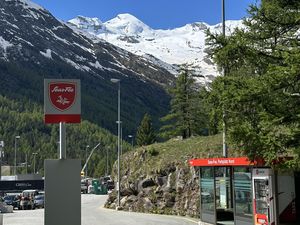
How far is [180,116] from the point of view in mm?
58812

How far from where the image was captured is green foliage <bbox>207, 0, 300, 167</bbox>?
14.7 metres

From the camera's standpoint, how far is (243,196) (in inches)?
794

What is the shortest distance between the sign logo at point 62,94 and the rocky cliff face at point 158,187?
2514 cm

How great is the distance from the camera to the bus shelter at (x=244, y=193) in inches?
714

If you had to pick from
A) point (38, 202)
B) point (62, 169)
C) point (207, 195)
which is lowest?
point (38, 202)

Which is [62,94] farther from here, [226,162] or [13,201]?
[13,201]

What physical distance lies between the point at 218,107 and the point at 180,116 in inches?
1657

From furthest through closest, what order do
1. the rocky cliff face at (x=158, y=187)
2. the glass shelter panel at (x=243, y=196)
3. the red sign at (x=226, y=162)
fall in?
the rocky cliff face at (x=158, y=187) < the red sign at (x=226, y=162) < the glass shelter panel at (x=243, y=196)

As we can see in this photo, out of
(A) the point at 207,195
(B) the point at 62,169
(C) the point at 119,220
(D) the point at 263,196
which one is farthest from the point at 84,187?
(B) the point at 62,169

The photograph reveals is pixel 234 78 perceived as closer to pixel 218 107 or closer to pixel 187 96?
pixel 218 107

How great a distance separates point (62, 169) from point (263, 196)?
353 inches

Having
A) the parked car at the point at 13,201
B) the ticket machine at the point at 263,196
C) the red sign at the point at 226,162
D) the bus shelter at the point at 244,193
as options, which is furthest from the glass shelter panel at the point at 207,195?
the parked car at the point at 13,201

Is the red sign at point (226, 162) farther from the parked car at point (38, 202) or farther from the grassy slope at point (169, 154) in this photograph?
the parked car at point (38, 202)

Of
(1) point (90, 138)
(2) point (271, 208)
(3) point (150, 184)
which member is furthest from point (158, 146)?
(1) point (90, 138)
